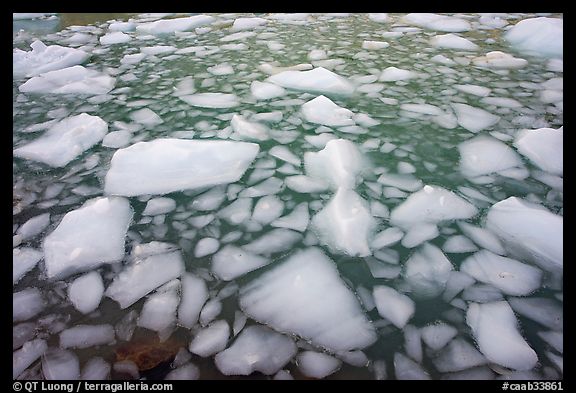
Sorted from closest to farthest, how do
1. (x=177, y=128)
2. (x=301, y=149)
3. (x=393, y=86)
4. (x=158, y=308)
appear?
(x=158, y=308) < (x=301, y=149) < (x=177, y=128) < (x=393, y=86)

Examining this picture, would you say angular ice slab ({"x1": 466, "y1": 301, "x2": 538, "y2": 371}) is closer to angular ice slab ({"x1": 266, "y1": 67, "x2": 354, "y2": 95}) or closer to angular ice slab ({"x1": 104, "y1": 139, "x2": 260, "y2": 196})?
angular ice slab ({"x1": 104, "y1": 139, "x2": 260, "y2": 196})

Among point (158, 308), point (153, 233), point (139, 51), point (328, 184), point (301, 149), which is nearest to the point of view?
point (158, 308)

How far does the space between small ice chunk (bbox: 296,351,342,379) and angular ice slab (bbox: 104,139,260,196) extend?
1.94 feet

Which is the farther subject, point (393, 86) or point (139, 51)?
point (139, 51)

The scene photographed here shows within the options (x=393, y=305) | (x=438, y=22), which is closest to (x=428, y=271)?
(x=393, y=305)

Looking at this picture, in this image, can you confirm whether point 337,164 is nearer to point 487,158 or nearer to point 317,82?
point 487,158

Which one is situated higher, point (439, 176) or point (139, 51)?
point (139, 51)

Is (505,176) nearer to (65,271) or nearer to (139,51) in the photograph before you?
(65,271)

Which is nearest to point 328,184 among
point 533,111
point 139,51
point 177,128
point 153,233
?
point 153,233

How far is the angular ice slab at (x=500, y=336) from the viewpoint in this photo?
A: 0.70 meters

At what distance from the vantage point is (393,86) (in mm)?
1741

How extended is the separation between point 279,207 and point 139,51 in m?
1.83

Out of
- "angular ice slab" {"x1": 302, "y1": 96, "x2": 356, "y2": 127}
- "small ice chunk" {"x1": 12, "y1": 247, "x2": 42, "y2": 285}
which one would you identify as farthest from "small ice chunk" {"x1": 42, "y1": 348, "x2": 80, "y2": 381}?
"angular ice slab" {"x1": 302, "y1": 96, "x2": 356, "y2": 127}

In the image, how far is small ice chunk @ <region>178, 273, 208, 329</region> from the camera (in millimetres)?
779
